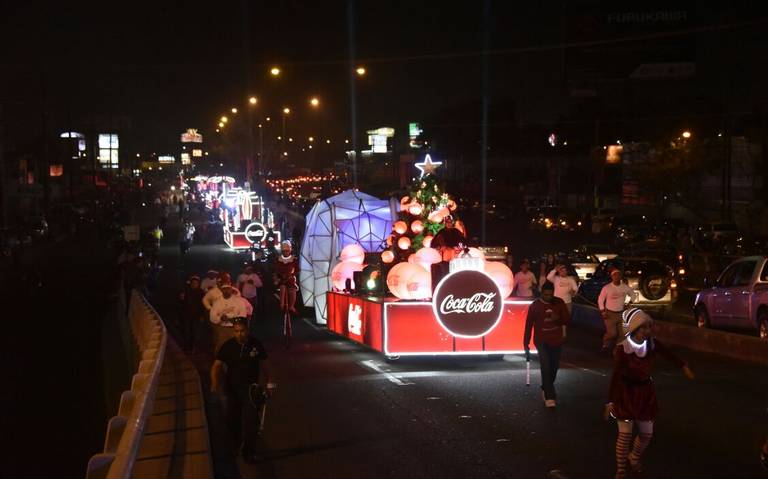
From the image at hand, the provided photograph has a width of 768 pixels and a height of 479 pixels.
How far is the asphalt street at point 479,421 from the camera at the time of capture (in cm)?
994

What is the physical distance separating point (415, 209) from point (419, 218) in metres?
0.26

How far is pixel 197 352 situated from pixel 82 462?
8.26 m

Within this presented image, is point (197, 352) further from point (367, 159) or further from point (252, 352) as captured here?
point (367, 159)

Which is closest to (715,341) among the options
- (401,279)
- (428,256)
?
(428,256)

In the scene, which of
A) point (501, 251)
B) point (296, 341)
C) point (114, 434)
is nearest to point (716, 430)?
point (114, 434)

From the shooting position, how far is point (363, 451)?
35.2 ft

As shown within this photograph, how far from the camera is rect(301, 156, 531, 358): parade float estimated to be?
53.9 feet

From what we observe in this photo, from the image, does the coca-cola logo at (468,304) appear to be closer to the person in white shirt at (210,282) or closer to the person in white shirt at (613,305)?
the person in white shirt at (613,305)

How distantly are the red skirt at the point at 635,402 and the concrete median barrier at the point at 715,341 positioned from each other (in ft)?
32.7

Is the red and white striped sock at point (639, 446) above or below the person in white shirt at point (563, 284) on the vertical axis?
below

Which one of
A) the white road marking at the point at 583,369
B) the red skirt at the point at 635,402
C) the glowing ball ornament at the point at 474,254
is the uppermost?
the glowing ball ornament at the point at 474,254

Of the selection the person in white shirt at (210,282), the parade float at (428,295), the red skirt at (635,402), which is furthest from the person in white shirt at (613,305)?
the red skirt at (635,402)

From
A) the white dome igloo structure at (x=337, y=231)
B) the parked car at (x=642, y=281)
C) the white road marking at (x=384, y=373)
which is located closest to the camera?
the white road marking at (x=384, y=373)

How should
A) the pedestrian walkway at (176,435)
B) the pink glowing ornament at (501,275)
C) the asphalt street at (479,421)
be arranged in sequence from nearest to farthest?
the pedestrian walkway at (176,435) < the asphalt street at (479,421) < the pink glowing ornament at (501,275)
